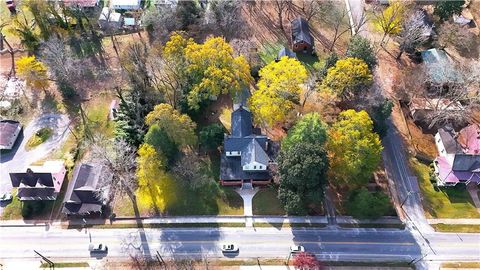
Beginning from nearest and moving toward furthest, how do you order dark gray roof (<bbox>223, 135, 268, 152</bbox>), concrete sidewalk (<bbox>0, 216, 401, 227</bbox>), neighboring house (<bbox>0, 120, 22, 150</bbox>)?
concrete sidewalk (<bbox>0, 216, 401, 227</bbox>), dark gray roof (<bbox>223, 135, 268, 152</bbox>), neighboring house (<bbox>0, 120, 22, 150</bbox>)

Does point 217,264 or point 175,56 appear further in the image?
point 175,56

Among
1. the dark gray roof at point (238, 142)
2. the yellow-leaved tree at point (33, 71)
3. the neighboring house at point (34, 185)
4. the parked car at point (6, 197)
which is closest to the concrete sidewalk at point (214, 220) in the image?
the parked car at point (6, 197)

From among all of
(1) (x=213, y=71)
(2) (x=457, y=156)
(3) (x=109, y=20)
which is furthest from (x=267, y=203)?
(3) (x=109, y=20)

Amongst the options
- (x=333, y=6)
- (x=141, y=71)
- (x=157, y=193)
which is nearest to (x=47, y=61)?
(x=141, y=71)

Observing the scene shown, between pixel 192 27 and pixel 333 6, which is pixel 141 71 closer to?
pixel 192 27

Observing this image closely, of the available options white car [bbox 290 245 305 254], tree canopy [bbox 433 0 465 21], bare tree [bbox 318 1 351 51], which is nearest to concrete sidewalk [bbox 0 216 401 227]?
white car [bbox 290 245 305 254]

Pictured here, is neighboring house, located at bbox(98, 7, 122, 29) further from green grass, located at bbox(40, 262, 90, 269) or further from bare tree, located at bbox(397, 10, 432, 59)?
bare tree, located at bbox(397, 10, 432, 59)

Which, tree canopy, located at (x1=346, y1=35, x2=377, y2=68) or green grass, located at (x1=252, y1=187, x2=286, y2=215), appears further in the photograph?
tree canopy, located at (x1=346, y1=35, x2=377, y2=68)

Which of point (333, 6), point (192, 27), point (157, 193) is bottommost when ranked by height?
point (157, 193)
